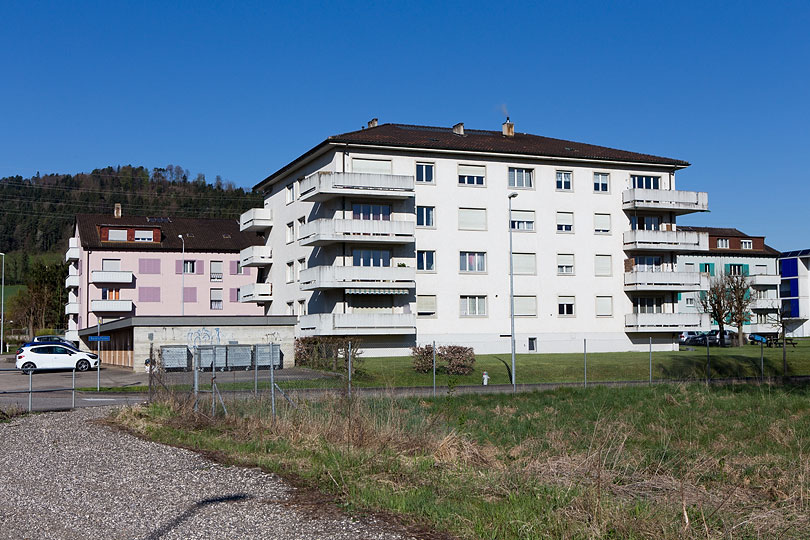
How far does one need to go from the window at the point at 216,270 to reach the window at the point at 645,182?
136 ft

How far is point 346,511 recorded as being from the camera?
880 centimetres

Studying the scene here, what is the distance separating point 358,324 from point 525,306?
37.7 feet

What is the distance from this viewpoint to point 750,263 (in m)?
88.7

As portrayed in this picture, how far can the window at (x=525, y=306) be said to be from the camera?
170 feet

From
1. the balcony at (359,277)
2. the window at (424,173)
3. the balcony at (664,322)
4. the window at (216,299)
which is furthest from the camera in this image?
the window at (216,299)

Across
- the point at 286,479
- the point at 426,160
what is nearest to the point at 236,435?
the point at 286,479

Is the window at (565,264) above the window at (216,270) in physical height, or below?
below

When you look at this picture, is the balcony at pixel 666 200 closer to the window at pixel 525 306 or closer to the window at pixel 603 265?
the window at pixel 603 265

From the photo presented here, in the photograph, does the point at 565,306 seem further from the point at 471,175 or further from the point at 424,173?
the point at 424,173

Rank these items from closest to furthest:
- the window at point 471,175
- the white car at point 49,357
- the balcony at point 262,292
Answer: the white car at point 49,357
the window at point 471,175
the balcony at point 262,292

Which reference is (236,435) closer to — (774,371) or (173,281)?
(774,371)

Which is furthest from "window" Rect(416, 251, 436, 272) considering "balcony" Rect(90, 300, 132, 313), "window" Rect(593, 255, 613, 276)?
"balcony" Rect(90, 300, 132, 313)

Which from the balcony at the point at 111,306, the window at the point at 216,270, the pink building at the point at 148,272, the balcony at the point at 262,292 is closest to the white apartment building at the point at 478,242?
the balcony at the point at 262,292

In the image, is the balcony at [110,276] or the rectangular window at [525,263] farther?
the balcony at [110,276]
